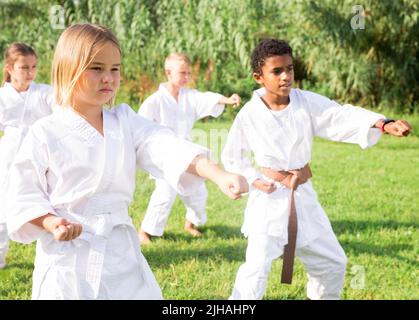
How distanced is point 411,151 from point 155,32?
7479 mm

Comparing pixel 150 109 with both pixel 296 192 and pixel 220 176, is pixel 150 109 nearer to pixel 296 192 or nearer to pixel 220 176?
pixel 296 192

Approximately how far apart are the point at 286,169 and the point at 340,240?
2.13 m

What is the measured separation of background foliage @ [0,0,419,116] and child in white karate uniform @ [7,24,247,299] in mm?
10840

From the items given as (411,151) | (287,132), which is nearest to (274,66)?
Result: (287,132)

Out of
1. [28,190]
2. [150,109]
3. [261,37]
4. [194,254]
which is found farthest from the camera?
[261,37]

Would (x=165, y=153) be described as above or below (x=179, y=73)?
below

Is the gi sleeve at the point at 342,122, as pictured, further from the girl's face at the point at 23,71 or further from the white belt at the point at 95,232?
the girl's face at the point at 23,71

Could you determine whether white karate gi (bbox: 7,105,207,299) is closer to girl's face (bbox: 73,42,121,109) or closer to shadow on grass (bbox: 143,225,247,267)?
girl's face (bbox: 73,42,121,109)

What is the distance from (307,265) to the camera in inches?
159

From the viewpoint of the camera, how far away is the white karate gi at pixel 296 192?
12.7 feet

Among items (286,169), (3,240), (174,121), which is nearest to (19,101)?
(3,240)

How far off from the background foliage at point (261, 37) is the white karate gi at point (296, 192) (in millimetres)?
9214

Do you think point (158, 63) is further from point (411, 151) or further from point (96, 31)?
point (96, 31)

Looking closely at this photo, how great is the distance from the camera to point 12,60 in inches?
212
